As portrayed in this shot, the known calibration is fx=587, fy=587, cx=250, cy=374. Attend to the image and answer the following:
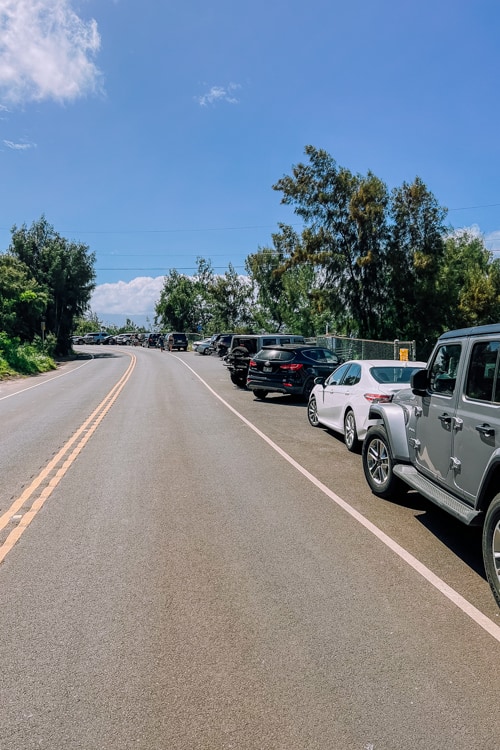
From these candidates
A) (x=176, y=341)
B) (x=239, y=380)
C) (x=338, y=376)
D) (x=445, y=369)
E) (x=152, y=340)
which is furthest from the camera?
(x=152, y=340)

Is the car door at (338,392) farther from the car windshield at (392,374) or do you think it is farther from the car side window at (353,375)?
the car windshield at (392,374)

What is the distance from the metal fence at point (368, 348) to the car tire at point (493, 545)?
50.1 ft

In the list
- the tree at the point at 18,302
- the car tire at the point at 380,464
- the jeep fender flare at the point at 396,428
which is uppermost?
the tree at the point at 18,302

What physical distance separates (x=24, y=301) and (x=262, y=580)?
42176 millimetres

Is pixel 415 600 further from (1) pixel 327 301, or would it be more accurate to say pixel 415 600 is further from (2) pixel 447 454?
(1) pixel 327 301

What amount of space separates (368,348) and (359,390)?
14.5 metres

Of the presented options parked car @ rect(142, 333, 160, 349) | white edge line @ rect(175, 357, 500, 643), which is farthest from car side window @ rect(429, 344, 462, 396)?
parked car @ rect(142, 333, 160, 349)

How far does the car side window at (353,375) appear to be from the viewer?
10322 millimetres

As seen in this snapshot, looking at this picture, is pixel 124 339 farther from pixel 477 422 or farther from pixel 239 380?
pixel 477 422

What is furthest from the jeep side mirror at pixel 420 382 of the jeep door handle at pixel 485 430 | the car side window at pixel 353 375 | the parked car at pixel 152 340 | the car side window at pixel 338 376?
the parked car at pixel 152 340

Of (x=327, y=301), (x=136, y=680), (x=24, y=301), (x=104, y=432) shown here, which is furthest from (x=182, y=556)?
(x=24, y=301)

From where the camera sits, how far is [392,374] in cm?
991

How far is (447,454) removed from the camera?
517 centimetres

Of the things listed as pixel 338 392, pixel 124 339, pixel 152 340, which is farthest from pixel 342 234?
pixel 124 339
